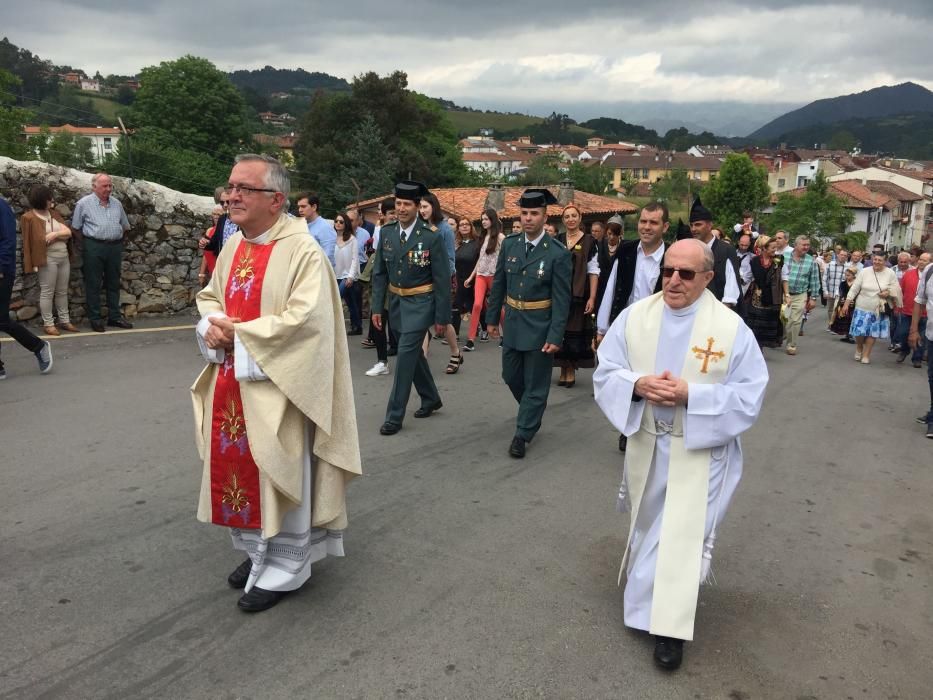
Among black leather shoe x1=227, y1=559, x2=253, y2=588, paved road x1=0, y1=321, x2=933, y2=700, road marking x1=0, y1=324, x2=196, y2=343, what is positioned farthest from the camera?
road marking x1=0, y1=324, x2=196, y2=343

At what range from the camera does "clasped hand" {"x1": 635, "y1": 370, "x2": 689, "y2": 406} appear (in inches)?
128

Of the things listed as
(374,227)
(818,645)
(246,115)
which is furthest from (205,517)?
(246,115)

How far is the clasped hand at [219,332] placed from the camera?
134 inches

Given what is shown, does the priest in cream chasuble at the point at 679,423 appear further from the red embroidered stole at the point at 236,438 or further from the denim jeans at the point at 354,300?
the denim jeans at the point at 354,300

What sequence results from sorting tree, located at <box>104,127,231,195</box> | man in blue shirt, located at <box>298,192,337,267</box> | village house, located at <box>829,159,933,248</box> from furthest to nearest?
village house, located at <box>829,159,933,248</box>, tree, located at <box>104,127,231,195</box>, man in blue shirt, located at <box>298,192,337,267</box>

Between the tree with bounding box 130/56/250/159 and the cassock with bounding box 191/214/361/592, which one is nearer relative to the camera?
the cassock with bounding box 191/214/361/592

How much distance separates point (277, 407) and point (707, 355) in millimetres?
1963

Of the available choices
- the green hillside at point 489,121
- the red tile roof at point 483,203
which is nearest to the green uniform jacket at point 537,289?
the red tile roof at point 483,203

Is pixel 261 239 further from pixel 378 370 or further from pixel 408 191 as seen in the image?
pixel 378 370

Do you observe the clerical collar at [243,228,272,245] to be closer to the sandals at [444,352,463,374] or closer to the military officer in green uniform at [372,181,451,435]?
the military officer in green uniform at [372,181,451,435]

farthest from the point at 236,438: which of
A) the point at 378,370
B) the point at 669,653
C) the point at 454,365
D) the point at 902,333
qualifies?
the point at 902,333

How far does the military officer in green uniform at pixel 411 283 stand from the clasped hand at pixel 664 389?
328cm

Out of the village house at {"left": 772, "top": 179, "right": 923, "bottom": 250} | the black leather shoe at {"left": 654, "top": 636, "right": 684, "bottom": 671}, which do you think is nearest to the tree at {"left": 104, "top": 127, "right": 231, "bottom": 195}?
the black leather shoe at {"left": 654, "top": 636, "right": 684, "bottom": 671}

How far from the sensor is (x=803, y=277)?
11.8m
